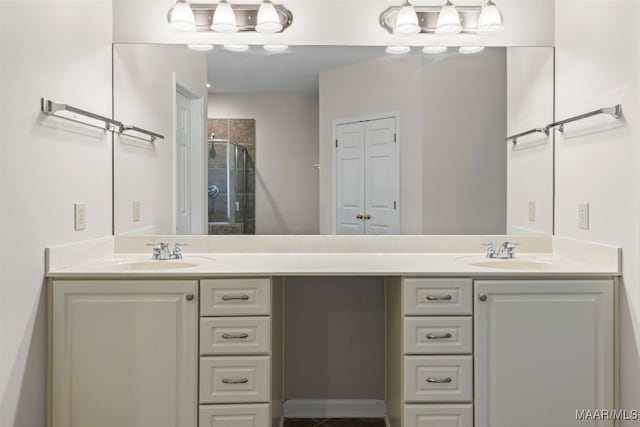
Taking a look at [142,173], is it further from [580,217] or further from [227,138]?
[580,217]

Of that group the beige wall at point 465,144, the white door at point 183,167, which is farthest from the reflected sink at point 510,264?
the white door at point 183,167

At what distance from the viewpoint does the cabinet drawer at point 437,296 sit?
1854 millimetres

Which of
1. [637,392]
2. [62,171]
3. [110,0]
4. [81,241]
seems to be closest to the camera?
[637,392]

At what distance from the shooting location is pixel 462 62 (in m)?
2.40

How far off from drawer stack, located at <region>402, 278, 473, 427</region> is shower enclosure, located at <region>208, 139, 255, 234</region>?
0.93 meters

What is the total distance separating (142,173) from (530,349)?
185 cm

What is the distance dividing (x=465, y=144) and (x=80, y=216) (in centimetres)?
174

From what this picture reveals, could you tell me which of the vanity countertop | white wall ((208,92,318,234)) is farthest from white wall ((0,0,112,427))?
white wall ((208,92,318,234))

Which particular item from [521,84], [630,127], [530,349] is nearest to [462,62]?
[521,84]

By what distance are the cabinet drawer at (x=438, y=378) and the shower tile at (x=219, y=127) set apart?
4.38ft

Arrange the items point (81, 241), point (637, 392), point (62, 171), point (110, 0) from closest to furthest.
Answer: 1. point (637, 392)
2. point (62, 171)
3. point (81, 241)
4. point (110, 0)

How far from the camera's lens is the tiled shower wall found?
7.95 feet

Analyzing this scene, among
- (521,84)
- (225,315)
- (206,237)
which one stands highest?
(521,84)

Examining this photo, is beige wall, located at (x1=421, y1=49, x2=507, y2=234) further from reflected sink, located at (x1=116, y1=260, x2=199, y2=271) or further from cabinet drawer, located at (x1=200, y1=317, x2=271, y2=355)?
reflected sink, located at (x1=116, y1=260, x2=199, y2=271)
